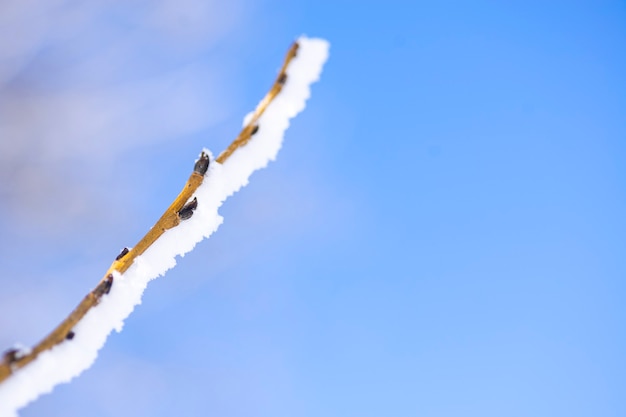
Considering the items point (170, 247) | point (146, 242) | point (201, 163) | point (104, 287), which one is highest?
point (201, 163)

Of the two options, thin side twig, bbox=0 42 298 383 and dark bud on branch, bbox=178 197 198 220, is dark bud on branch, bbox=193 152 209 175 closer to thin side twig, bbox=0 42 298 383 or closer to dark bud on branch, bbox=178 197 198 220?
thin side twig, bbox=0 42 298 383

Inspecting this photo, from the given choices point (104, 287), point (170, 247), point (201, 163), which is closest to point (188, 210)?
point (201, 163)

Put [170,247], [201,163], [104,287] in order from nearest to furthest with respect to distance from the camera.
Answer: [104,287] → [201,163] → [170,247]

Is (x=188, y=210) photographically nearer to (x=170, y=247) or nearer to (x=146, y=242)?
(x=146, y=242)


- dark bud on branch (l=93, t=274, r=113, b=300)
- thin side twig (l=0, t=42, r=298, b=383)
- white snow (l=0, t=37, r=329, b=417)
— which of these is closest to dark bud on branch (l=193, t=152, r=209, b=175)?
thin side twig (l=0, t=42, r=298, b=383)

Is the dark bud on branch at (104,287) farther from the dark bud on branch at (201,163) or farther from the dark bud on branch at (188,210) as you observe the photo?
the dark bud on branch at (201,163)

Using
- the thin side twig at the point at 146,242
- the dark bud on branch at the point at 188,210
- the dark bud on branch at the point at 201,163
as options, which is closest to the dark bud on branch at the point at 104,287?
the thin side twig at the point at 146,242

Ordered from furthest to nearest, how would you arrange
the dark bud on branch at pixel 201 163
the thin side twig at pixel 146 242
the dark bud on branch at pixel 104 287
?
1. the dark bud on branch at pixel 201 163
2. the dark bud on branch at pixel 104 287
3. the thin side twig at pixel 146 242
